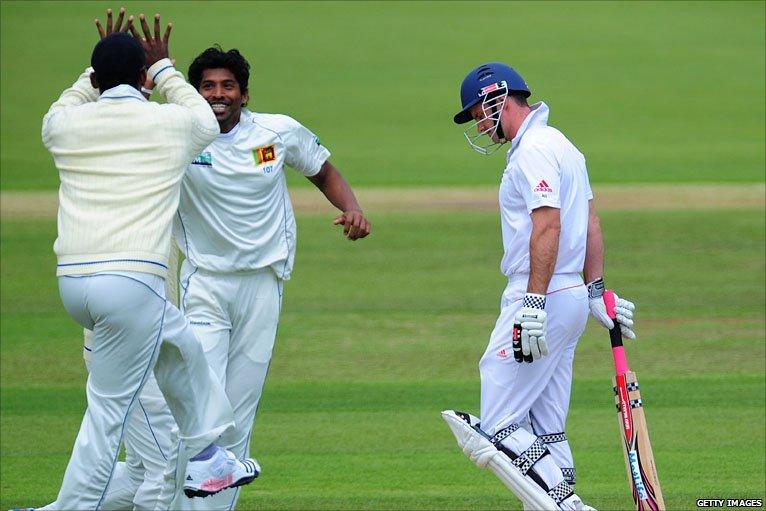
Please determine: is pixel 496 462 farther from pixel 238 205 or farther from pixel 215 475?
pixel 238 205

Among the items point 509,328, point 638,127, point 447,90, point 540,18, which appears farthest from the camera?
point 540,18

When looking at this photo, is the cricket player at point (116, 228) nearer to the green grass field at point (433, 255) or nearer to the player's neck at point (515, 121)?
the player's neck at point (515, 121)

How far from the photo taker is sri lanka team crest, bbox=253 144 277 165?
224 inches

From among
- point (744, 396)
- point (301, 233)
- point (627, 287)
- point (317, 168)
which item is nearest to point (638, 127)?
point (301, 233)

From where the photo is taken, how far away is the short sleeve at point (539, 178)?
17.5 ft

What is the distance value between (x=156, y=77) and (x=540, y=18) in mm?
31254

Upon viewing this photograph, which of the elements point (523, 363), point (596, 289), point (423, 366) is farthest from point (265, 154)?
point (423, 366)

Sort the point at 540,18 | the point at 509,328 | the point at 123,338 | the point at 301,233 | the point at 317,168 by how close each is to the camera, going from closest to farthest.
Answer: the point at 123,338
the point at 509,328
the point at 317,168
the point at 301,233
the point at 540,18

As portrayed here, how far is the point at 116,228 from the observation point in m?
4.69

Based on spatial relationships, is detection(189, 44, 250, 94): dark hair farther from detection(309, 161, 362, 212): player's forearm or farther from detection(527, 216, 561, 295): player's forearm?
detection(527, 216, 561, 295): player's forearm

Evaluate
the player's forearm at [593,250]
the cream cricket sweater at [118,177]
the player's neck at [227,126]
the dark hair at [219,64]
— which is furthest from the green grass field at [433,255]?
the cream cricket sweater at [118,177]

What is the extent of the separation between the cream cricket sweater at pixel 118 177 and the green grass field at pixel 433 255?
2097mm

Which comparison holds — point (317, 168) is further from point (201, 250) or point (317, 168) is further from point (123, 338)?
point (123, 338)

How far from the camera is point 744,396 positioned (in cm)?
908
